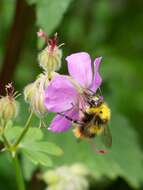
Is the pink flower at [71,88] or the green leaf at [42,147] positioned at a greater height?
the pink flower at [71,88]

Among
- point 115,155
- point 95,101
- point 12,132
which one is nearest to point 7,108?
point 12,132

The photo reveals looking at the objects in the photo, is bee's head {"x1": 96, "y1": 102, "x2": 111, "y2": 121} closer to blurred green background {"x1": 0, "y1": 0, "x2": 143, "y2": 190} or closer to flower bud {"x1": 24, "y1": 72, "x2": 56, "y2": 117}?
flower bud {"x1": 24, "y1": 72, "x2": 56, "y2": 117}

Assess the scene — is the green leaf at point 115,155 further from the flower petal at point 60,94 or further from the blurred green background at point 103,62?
the flower petal at point 60,94

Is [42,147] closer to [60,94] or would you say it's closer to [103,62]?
[60,94]

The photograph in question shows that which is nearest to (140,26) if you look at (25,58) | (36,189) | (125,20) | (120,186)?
(125,20)

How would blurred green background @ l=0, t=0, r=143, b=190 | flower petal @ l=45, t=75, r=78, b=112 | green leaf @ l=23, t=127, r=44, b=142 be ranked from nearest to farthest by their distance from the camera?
1. flower petal @ l=45, t=75, r=78, b=112
2. green leaf @ l=23, t=127, r=44, b=142
3. blurred green background @ l=0, t=0, r=143, b=190

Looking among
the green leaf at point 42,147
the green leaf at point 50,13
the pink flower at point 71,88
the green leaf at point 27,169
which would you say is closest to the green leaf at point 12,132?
the green leaf at point 42,147

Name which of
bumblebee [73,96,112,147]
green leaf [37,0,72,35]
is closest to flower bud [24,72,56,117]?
bumblebee [73,96,112,147]
